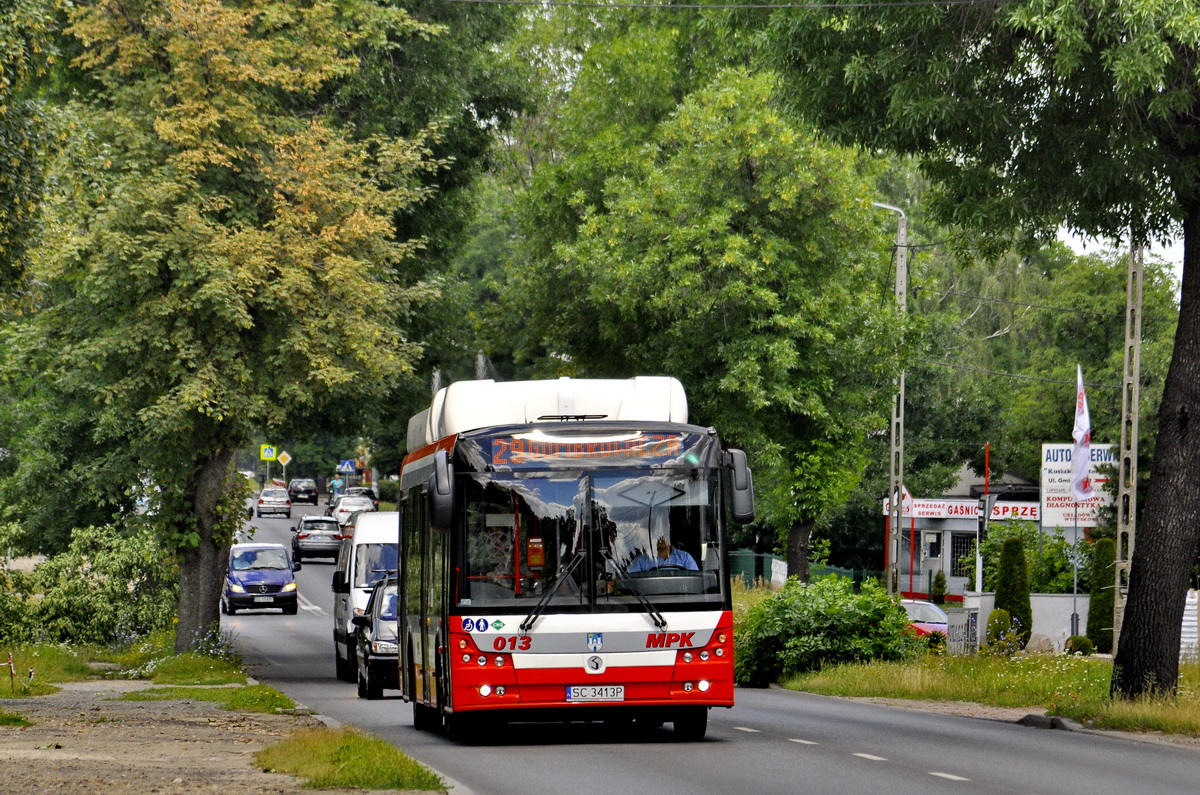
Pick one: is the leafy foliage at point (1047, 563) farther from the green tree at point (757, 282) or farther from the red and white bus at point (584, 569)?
the red and white bus at point (584, 569)

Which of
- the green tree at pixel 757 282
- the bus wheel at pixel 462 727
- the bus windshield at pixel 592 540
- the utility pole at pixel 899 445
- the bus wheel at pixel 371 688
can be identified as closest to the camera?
the bus windshield at pixel 592 540

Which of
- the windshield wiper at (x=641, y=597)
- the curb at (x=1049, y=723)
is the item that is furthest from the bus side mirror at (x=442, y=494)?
the curb at (x=1049, y=723)

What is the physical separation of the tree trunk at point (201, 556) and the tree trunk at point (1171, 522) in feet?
52.2

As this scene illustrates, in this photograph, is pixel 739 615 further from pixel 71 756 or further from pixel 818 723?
pixel 71 756

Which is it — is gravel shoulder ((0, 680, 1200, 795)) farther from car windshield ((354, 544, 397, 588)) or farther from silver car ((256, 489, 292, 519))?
silver car ((256, 489, 292, 519))

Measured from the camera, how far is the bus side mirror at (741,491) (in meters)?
13.8

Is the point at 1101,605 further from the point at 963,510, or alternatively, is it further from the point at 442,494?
the point at 442,494

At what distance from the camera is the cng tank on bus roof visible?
15.2 m

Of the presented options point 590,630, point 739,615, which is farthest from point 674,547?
point 739,615

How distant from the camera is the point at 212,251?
25.6 m

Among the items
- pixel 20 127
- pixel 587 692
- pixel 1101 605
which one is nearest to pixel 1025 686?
pixel 587 692

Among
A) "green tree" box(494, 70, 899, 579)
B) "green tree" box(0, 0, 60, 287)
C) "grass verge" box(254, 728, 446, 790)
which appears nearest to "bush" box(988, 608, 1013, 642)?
"green tree" box(494, 70, 899, 579)

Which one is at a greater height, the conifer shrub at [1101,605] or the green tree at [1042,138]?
the green tree at [1042,138]

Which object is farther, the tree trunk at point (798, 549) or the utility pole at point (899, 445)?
the tree trunk at point (798, 549)
